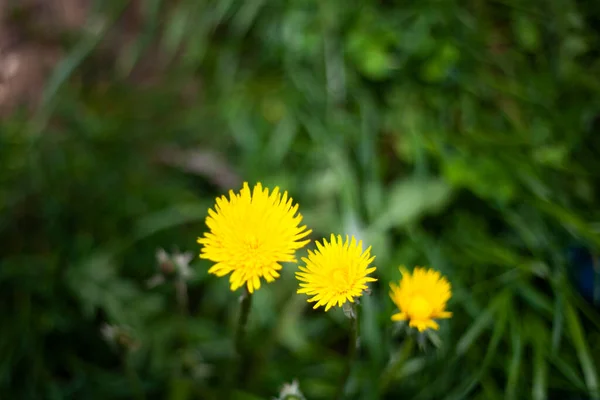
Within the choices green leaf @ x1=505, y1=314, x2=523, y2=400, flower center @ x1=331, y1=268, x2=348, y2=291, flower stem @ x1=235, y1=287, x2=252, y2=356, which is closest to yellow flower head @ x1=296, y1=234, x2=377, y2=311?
flower center @ x1=331, y1=268, x2=348, y2=291

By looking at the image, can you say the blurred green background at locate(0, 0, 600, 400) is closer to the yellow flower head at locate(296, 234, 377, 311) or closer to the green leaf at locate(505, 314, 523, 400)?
the green leaf at locate(505, 314, 523, 400)

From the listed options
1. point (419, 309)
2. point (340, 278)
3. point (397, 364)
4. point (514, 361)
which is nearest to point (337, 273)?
point (340, 278)

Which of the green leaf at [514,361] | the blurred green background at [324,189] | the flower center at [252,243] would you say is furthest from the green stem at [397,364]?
the flower center at [252,243]

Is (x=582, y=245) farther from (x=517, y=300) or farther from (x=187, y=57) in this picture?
(x=187, y=57)

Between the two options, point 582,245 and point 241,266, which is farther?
point 582,245

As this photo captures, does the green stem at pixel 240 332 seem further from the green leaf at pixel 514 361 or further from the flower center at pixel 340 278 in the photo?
the green leaf at pixel 514 361

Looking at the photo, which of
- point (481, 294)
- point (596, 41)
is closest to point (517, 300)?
point (481, 294)
